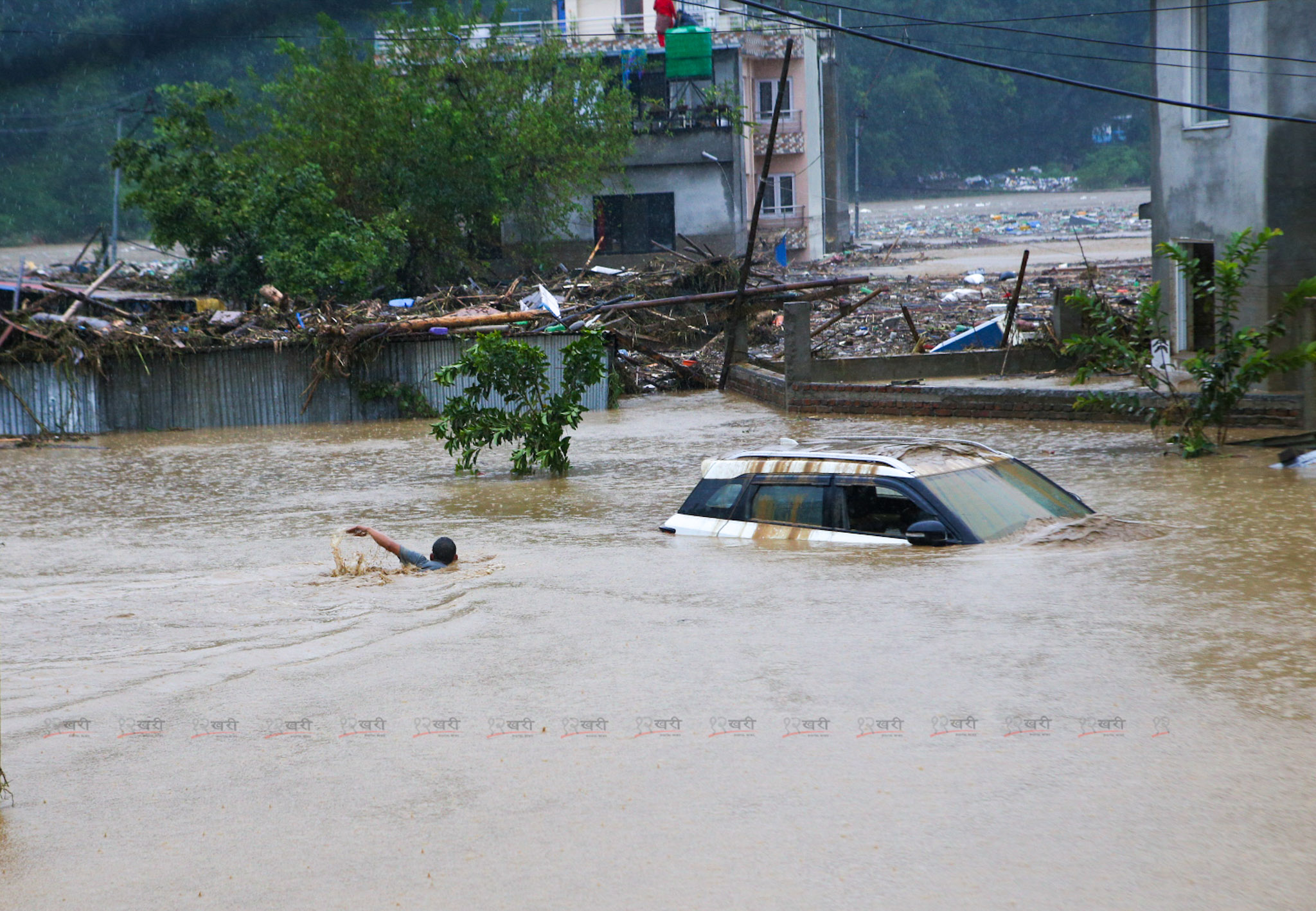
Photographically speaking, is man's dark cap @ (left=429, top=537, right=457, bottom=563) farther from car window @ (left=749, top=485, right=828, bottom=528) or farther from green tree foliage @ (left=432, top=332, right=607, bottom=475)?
green tree foliage @ (left=432, top=332, right=607, bottom=475)

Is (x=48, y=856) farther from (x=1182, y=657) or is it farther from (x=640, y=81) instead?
(x=640, y=81)

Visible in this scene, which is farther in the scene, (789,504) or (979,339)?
(979,339)

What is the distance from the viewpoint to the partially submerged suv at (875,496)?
833 centimetres

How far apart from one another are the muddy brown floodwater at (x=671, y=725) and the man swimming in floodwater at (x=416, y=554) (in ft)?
0.71

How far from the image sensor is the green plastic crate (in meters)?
27.7

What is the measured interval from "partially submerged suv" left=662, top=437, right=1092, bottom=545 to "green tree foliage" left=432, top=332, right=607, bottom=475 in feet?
18.5

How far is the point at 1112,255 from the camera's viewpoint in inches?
1900

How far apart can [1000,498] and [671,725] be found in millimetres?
3606

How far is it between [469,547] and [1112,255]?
4265cm

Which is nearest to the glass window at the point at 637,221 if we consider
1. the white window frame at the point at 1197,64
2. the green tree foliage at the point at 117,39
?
the white window frame at the point at 1197,64

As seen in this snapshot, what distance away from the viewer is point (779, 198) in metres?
51.6

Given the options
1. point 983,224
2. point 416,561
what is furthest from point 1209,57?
point 983,224

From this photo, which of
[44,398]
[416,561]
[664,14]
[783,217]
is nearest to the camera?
[416,561]

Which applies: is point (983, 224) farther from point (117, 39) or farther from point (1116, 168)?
point (117, 39)
